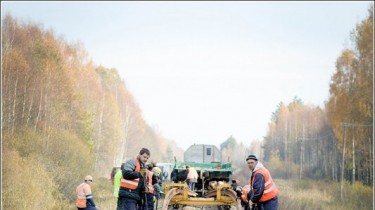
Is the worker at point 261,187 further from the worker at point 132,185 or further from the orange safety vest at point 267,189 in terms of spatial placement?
the worker at point 132,185

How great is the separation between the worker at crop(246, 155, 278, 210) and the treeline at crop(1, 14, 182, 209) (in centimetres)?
1036

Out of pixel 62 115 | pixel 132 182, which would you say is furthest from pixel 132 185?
pixel 62 115

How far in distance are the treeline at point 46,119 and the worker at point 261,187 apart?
34.0 feet

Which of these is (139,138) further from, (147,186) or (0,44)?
(147,186)

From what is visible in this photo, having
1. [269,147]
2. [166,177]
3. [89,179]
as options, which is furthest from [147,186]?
[269,147]

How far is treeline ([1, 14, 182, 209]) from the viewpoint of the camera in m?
18.7

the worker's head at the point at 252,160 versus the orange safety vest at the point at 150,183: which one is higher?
the worker's head at the point at 252,160

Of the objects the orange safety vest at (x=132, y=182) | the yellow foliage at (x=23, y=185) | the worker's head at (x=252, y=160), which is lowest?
the yellow foliage at (x=23, y=185)

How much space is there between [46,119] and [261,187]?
84.9 ft

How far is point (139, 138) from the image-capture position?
70688 mm

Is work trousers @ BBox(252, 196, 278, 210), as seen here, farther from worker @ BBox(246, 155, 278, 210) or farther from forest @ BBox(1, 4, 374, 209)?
forest @ BBox(1, 4, 374, 209)

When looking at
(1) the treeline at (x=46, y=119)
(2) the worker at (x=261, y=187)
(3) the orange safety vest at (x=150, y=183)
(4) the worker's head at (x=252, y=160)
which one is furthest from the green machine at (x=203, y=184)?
(1) the treeline at (x=46, y=119)

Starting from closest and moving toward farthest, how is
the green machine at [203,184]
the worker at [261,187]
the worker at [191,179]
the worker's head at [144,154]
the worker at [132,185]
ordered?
the worker at [261,187]
the worker's head at [144,154]
the worker at [132,185]
the green machine at [203,184]
the worker at [191,179]

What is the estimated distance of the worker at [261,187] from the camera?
912 cm
